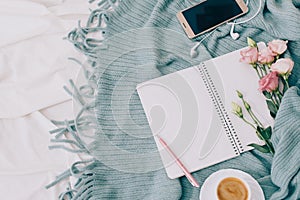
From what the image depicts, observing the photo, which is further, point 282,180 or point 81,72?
point 81,72

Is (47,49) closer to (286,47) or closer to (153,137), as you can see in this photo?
(153,137)

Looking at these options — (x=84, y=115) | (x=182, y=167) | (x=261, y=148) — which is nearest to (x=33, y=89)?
(x=84, y=115)

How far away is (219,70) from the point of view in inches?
36.2

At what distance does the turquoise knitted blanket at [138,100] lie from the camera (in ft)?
2.72

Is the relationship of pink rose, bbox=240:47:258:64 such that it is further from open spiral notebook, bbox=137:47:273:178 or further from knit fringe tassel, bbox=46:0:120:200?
knit fringe tassel, bbox=46:0:120:200

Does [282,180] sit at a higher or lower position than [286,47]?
lower

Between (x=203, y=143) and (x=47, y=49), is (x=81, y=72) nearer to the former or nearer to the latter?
(x=47, y=49)

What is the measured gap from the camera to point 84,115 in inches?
35.4

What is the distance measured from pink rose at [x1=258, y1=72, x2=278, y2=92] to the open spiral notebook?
4 centimetres

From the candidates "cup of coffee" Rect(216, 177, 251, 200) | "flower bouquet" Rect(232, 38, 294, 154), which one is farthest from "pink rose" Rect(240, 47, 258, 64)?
"cup of coffee" Rect(216, 177, 251, 200)

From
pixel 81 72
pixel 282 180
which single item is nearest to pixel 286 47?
pixel 282 180

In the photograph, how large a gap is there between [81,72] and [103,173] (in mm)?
191

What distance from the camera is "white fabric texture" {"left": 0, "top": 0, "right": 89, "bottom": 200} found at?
33.4 inches

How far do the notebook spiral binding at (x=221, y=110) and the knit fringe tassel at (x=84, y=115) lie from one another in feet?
0.62
